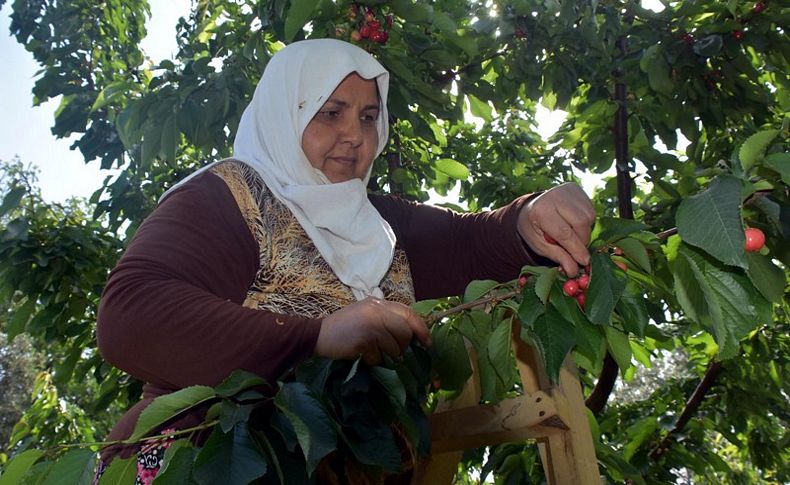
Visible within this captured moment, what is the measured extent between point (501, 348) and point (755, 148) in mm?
578

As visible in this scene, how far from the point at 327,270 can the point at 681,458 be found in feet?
7.91

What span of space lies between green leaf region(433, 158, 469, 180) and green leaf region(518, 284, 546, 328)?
2577 millimetres

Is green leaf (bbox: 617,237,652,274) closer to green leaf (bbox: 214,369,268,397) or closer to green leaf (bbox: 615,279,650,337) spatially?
green leaf (bbox: 615,279,650,337)

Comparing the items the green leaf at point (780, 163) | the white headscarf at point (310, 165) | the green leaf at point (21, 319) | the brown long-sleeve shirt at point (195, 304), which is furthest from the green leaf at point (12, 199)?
the green leaf at point (780, 163)

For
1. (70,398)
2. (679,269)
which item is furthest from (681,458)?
(70,398)

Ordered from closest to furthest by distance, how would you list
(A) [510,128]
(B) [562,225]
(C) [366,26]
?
(B) [562,225], (C) [366,26], (A) [510,128]

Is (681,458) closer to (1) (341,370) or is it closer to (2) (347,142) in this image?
(2) (347,142)

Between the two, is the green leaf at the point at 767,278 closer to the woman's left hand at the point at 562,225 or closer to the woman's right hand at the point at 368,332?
the woman's left hand at the point at 562,225

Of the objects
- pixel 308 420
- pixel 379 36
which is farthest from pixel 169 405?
pixel 379 36

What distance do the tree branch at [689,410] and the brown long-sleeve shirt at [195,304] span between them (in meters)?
2.09

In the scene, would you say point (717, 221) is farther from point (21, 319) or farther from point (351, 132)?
point (21, 319)

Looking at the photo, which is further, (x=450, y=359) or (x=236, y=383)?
(x=450, y=359)

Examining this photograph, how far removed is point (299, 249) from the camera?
1.74 metres

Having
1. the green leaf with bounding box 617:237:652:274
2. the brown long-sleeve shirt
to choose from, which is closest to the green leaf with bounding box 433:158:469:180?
the brown long-sleeve shirt
